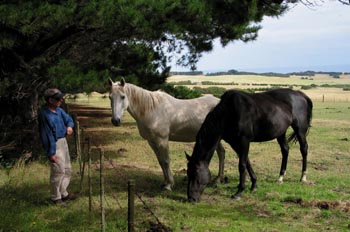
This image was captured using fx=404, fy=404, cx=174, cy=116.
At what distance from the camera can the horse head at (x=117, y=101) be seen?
6754mm

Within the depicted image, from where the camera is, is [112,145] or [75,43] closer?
[75,43]

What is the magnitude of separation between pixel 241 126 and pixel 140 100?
1.85m

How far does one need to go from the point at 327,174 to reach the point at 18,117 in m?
7.96

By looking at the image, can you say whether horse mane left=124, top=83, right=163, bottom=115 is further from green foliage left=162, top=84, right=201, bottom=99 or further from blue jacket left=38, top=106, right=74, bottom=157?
green foliage left=162, top=84, right=201, bottom=99

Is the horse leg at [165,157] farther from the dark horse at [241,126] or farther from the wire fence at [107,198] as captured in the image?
the dark horse at [241,126]

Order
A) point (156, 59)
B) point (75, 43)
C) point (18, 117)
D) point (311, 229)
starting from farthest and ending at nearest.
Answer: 1. point (156, 59)
2. point (18, 117)
3. point (75, 43)
4. point (311, 229)

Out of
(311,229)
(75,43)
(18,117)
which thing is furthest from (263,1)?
(18,117)

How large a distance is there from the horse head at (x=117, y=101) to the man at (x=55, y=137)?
0.84 meters

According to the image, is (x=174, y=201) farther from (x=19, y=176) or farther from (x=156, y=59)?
(x=156, y=59)

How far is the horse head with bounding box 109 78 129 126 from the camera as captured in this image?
6754mm

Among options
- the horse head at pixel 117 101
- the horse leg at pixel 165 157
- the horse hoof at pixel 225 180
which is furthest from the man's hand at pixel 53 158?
the horse hoof at pixel 225 180

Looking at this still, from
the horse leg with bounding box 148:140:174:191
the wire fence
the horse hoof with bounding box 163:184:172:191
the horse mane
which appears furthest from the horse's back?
the wire fence

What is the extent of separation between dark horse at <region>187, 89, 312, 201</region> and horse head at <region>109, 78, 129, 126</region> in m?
1.36

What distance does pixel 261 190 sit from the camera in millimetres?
7305
